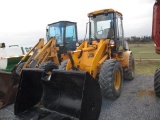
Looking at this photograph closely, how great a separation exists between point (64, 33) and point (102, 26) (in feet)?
10.2

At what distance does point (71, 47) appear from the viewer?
10375mm

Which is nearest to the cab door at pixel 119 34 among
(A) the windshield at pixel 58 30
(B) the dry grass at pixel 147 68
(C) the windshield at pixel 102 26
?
(C) the windshield at pixel 102 26

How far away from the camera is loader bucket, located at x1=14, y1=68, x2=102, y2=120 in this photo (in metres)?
3.75

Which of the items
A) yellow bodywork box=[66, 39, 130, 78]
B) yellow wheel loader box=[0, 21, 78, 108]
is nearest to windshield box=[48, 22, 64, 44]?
yellow wheel loader box=[0, 21, 78, 108]

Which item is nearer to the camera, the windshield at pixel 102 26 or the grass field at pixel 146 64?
the windshield at pixel 102 26

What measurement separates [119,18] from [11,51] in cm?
621

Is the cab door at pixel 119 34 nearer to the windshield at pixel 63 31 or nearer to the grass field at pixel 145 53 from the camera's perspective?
the windshield at pixel 63 31

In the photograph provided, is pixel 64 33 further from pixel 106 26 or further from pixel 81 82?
pixel 81 82

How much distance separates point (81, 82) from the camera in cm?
398

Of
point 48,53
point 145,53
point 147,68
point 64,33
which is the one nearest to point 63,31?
point 64,33

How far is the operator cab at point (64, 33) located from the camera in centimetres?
989

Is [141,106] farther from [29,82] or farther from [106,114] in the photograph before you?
[29,82]

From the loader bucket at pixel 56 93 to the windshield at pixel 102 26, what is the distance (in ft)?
10.5

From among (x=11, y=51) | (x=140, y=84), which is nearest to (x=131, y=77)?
(x=140, y=84)
